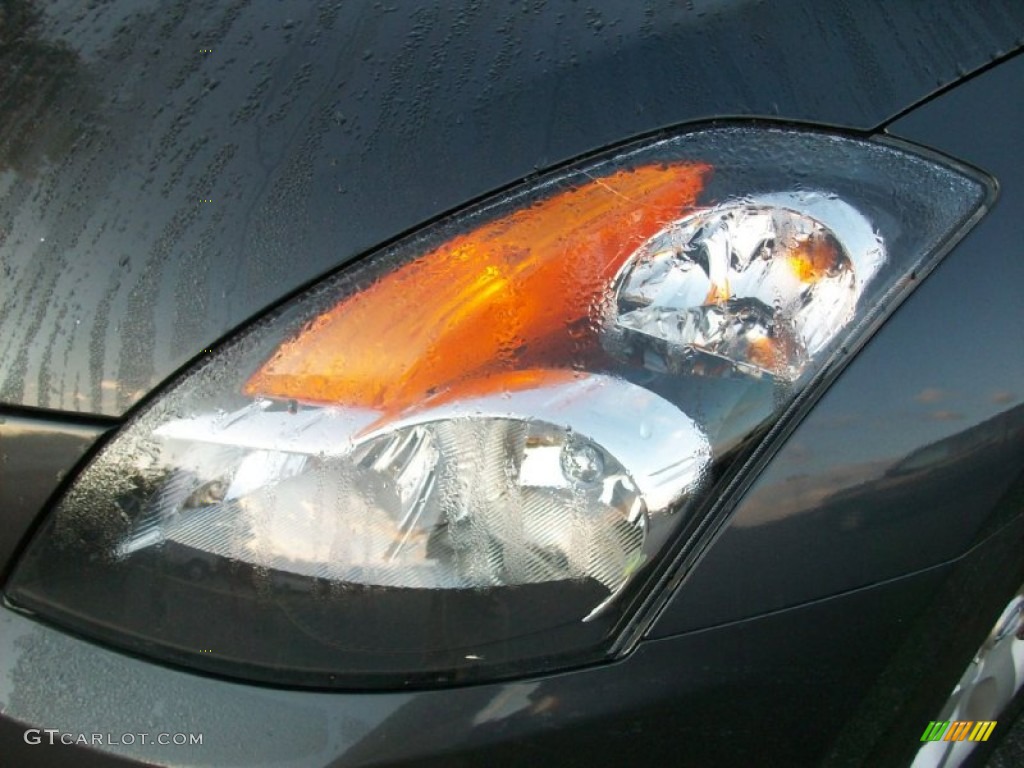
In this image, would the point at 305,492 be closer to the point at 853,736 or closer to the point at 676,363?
the point at 676,363

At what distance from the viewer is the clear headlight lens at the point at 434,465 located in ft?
3.62

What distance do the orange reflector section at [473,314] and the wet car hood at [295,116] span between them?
0.18 ft

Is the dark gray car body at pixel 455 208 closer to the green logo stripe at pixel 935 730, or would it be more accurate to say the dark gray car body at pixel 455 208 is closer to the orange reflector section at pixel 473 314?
the orange reflector section at pixel 473 314

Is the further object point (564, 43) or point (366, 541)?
point (564, 43)

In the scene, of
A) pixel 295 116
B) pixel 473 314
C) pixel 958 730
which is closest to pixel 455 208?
pixel 473 314

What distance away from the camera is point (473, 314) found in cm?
112

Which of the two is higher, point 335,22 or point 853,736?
point 335,22

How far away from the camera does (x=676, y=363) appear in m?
1.15

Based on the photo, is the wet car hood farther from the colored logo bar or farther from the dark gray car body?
the colored logo bar

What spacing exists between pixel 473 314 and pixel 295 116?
32 cm

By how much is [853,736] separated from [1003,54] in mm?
900

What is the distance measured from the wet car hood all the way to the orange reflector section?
0.18 ft

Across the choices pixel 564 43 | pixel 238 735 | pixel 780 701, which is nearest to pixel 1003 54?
pixel 564 43

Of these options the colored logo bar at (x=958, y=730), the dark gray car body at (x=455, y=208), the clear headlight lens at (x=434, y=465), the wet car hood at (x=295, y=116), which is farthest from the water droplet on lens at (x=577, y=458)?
the colored logo bar at (x=958, y=730)
